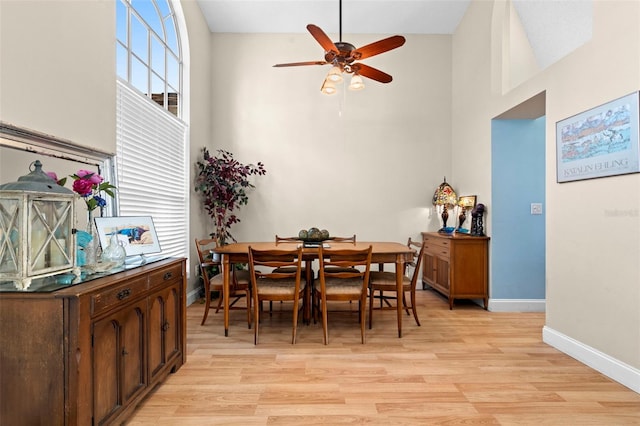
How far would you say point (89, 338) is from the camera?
1512 millimetres

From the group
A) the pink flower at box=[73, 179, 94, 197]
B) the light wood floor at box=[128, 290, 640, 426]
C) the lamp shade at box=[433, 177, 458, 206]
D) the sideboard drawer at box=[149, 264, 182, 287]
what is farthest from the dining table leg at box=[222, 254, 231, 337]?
the lamp shade at box=[433, 177, 458, 206]

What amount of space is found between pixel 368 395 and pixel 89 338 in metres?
1.54

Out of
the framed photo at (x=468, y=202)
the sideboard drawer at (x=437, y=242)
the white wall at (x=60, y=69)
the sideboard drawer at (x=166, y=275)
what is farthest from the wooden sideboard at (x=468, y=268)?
the white wall at (x=60, y=69)

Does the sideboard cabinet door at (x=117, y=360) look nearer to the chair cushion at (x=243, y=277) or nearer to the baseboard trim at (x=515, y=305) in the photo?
the chair cushion at (x=243, y=277)

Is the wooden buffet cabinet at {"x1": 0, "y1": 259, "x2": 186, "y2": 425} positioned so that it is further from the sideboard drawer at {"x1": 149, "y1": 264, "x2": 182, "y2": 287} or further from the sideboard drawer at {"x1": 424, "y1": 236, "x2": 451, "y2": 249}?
the sideboard drawer at {"x1": 424, "y1": 236, "x2": 451, "y2": 249}

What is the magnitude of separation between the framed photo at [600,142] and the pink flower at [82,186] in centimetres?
320

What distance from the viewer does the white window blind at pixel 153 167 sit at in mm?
2980

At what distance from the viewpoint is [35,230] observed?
1531 mm

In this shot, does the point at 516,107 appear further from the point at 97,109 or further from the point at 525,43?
the point at 97,109

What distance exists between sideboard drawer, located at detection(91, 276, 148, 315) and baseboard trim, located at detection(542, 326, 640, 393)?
117 inches

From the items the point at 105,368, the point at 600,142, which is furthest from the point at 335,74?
the point at 105,368

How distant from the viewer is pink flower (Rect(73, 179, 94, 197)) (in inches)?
74.5

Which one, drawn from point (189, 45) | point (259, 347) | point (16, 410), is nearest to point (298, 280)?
point (259, 347)

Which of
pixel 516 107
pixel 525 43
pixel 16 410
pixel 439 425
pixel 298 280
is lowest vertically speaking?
pixel 439 425
